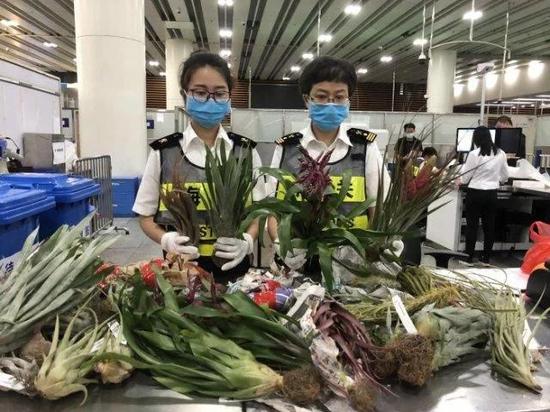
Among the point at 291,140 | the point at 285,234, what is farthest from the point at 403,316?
the point at 291,140

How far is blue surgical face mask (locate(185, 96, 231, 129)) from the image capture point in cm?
178

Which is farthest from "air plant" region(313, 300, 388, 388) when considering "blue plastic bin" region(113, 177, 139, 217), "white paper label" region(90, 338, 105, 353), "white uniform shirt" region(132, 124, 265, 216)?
"blue plastic bin" region(113, 177, 139, 217)

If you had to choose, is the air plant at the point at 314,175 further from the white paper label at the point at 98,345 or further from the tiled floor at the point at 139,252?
the tiled floor at the point at 139,252

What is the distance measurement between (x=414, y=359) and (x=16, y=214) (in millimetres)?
1820

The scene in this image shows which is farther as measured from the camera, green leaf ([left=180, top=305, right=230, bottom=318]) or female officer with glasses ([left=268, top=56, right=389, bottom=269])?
female officer with glasses ([left=268, top=56, right=389, bottom=269])

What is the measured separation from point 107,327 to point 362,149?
128cm

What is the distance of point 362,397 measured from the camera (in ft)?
2.97

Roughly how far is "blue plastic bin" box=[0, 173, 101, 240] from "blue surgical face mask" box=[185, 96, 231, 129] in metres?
1.29

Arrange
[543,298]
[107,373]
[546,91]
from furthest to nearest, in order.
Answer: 1. [546,91]
2. [543,298]
3. [107,373]

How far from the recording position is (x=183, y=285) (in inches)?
48.7

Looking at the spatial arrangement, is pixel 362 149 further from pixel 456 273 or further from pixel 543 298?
pixel 543 298

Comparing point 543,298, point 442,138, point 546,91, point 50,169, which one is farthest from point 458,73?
point 543,298

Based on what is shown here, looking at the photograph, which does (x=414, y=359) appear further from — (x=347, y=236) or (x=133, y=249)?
(x=133, y=249)

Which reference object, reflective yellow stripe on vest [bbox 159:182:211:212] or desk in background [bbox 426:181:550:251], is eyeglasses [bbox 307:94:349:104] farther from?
desk in background [bbox 426:181:550:251]
